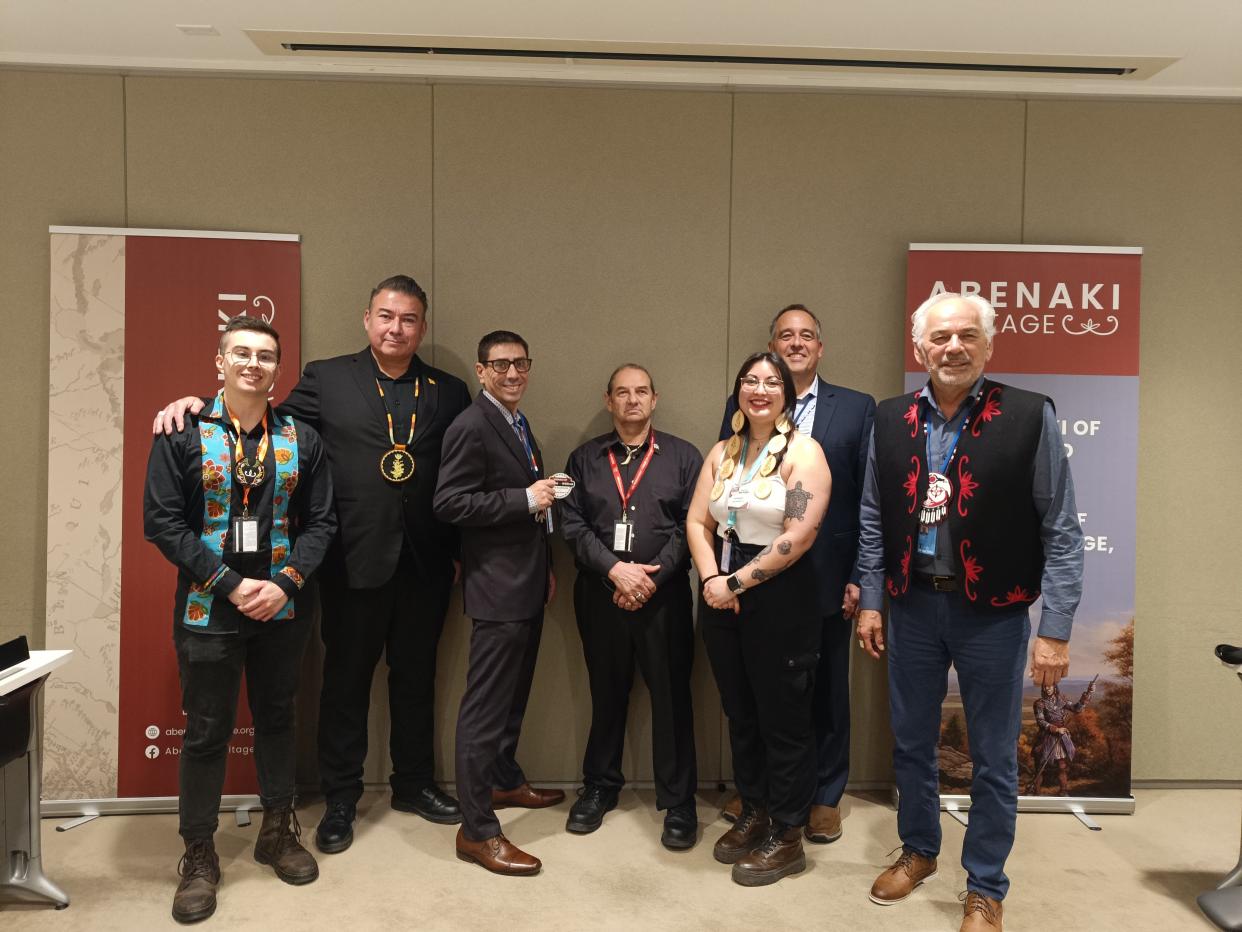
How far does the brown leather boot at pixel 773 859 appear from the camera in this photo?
3191 mm

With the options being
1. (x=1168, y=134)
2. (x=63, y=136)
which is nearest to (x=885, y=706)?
(x=1168, y=134)

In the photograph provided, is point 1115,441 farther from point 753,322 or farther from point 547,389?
point 547,389

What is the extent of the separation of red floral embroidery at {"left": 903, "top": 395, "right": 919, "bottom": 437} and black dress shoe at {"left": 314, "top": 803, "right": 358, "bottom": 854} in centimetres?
263

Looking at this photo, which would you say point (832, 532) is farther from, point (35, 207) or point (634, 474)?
point (35, 207)

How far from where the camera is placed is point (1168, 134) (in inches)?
161

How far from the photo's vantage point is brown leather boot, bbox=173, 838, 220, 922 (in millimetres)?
2953

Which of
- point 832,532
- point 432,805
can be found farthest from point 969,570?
point 432,805

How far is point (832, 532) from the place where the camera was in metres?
3.48

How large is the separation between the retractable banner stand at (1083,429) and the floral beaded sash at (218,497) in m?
2.66

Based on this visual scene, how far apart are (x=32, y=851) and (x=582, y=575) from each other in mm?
2173

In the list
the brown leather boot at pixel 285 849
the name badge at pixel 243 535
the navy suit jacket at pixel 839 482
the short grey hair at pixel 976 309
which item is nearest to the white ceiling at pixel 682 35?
the short grey hair at pixel 976 309

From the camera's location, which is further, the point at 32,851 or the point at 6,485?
the point at 6,485

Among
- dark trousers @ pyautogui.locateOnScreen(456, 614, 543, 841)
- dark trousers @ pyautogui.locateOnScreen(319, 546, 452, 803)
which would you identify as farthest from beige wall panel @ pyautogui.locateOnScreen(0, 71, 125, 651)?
dark trousers @ pyautogui.locateOnScreen(456, 614, 543, 841)

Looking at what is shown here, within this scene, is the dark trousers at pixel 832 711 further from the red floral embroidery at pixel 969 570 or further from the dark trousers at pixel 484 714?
the dark trousers at pixel 484 714
